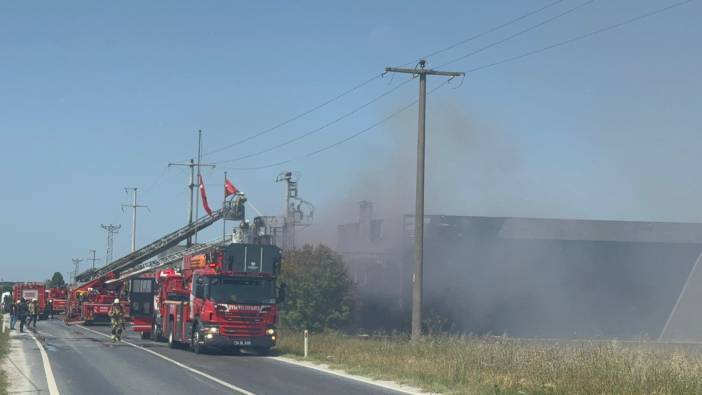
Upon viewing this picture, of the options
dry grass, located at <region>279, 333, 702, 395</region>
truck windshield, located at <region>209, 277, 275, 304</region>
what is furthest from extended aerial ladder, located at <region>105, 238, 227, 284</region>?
dry grass, located at <region>279, 333, 702, 395</region>

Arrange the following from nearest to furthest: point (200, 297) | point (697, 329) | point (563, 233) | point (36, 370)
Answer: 1. point (36, 370)
2. point (200, 297)
3. point (697, 329)
4. point (563, 233)

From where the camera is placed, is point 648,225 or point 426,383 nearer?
point 426,383

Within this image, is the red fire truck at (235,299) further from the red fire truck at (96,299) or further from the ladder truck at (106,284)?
the red fire truck at (96,299)

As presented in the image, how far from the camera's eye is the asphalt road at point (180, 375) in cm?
1795

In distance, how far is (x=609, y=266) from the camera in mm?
61250

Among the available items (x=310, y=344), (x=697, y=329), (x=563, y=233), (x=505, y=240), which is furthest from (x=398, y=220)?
(x=310, y=344)

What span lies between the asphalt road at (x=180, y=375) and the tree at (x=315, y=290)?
63.7ft

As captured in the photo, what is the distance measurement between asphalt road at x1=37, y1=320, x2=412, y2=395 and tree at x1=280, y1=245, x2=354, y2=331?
19411 millimetres

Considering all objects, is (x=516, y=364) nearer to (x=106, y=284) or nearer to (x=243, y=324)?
(x=243, y=324)

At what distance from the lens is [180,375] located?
21000 millimetres

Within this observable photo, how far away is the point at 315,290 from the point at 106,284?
1278cm

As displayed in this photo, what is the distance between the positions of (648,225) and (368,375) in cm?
4421

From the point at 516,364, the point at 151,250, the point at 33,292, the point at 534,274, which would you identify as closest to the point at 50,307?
the point at 33,292

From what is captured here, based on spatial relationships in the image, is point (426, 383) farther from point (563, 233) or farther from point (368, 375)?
point (563, 233)
